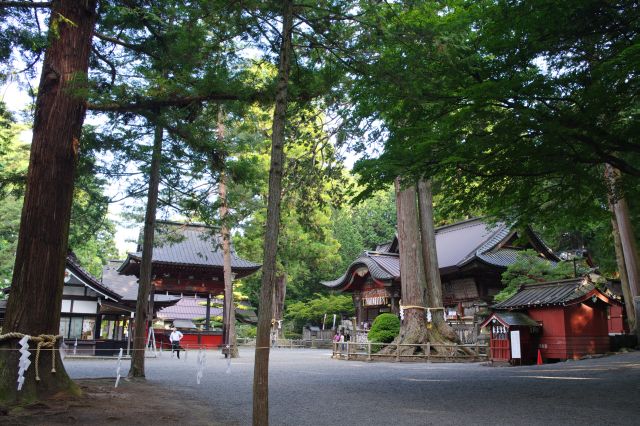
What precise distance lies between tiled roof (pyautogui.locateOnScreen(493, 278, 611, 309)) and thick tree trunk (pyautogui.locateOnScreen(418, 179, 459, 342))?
11.9 ft

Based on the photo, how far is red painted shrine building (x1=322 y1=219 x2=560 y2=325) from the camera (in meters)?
23.1

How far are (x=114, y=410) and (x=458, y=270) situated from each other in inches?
739

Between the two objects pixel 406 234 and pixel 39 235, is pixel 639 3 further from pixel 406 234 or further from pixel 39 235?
pixel 406 234

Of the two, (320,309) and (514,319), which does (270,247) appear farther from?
(320,309)

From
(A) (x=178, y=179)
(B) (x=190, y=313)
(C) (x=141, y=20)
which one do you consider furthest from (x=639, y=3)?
(B) (x=190, y=313)

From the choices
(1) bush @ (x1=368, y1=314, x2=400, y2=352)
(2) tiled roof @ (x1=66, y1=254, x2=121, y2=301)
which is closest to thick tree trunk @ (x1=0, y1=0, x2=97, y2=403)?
(1) bush @ (x1=368, y1=314, x2=400, y2=352)

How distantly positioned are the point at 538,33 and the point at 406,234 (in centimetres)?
1192

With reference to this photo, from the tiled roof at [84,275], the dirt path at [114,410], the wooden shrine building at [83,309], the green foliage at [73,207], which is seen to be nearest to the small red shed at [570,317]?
the dirt path at [114,410]

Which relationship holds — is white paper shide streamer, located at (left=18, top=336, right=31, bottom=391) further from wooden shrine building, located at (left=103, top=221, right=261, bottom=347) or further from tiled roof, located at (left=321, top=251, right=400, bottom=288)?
tiled roof, located at (left=321, top=251, right=400, bottom=288)

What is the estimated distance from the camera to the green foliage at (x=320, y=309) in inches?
1497

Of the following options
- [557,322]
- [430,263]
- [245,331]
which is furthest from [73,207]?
[245,331]

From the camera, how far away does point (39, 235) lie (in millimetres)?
7211

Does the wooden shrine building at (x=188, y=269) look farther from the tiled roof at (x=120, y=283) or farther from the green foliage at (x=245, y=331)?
the green foliage at (x=245, y=331)

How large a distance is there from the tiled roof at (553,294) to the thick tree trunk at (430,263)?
11.9 feet
